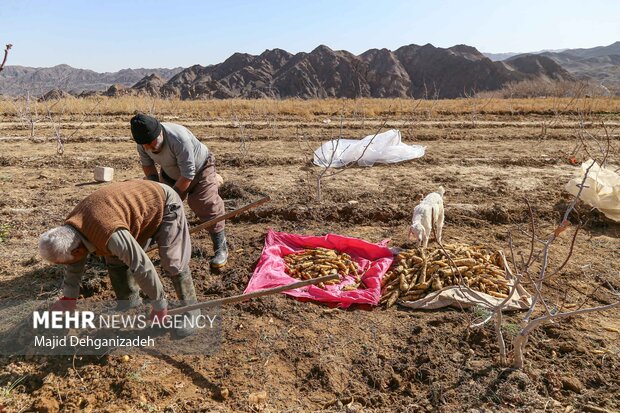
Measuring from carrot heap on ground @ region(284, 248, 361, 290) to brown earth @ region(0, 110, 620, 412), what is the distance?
403 mm

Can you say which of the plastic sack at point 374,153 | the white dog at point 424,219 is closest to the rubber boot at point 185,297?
the white dog at point 424,219

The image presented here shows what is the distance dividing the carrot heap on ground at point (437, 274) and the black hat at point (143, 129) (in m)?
2.22

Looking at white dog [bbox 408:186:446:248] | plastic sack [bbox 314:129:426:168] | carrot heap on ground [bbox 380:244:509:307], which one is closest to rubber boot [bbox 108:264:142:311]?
carrot heap on ground [bbox 380:244:509:307]

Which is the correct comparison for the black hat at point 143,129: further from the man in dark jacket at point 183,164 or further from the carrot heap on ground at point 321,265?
the carrot heap on ground at point 321,265

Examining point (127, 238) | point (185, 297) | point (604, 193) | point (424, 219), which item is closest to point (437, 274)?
point (424, 219)

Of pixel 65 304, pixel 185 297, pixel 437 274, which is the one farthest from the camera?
pixel 437 274

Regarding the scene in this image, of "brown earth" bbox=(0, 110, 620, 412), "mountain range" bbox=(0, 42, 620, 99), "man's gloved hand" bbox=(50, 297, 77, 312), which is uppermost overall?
"mountain range" bbox=(0, 42, 620, 99)

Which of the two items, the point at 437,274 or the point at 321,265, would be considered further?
the point at 321,265

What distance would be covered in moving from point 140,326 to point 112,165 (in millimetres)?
5772

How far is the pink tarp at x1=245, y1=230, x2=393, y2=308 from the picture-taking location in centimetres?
346

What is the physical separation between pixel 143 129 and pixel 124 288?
3.84ft

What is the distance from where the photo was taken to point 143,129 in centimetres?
295

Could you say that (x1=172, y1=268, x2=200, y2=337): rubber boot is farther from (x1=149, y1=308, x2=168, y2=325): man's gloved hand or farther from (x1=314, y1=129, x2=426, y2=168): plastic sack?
(x1=314, y1=129, x2=426, y2=168): plastic sack

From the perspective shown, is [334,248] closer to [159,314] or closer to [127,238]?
[159,314]
